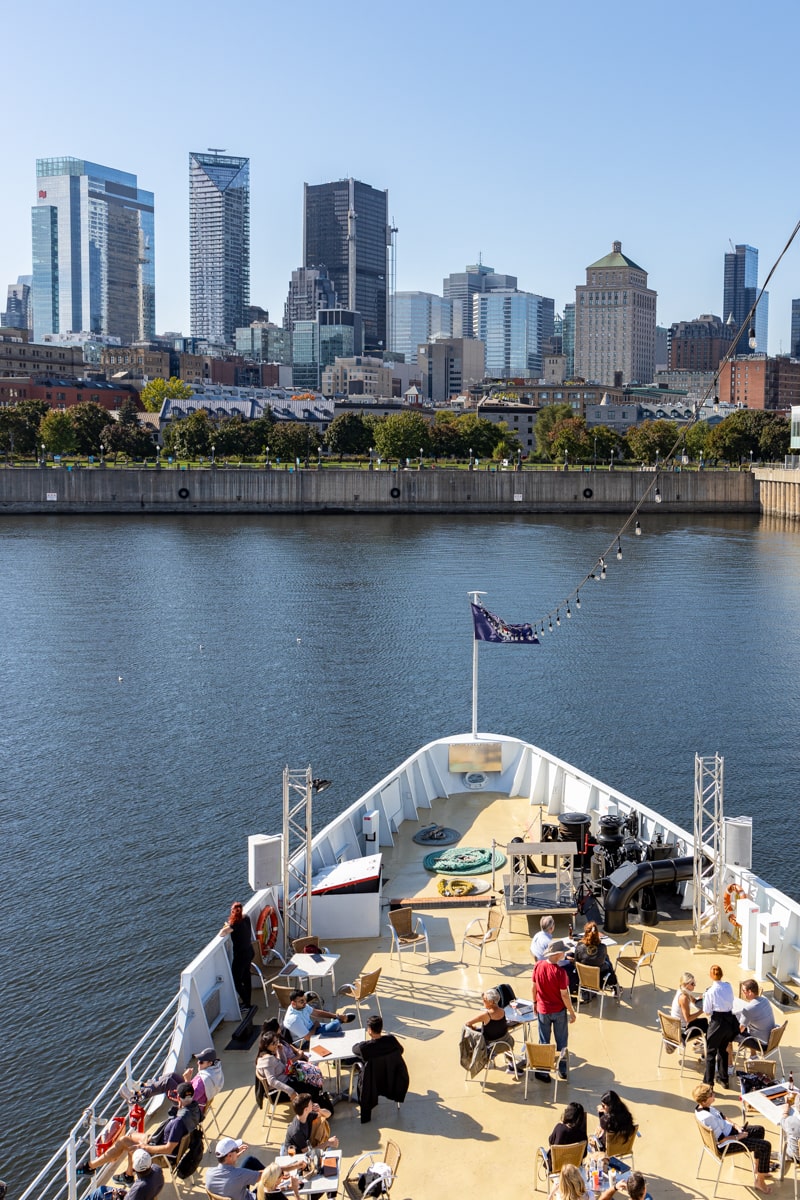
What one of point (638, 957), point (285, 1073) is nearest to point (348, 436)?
point (638, 957)

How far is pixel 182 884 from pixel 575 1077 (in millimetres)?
14354

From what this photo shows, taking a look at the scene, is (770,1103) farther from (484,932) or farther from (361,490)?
(361,490)

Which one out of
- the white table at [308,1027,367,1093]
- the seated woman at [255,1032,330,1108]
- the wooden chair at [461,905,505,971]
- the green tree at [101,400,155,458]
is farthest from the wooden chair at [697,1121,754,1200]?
the green tree at [101,400,155,458]

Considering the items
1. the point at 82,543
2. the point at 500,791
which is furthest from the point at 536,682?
the point at 82,543

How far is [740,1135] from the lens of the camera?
988cm

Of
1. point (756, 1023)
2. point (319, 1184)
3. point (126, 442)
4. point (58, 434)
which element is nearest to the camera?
point (319, 1184)

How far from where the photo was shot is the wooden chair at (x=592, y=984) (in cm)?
1247

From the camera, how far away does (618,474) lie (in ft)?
416

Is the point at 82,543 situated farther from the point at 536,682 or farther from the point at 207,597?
the point at 536,682

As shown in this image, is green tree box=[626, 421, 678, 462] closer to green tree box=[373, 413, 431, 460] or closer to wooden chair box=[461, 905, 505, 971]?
green tree box=[373, 413, 431, 460]

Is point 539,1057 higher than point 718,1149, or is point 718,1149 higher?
point 539,1057

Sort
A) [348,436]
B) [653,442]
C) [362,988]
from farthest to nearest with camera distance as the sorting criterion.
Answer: [348,436], [653,442], [362,988]

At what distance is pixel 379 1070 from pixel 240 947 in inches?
108

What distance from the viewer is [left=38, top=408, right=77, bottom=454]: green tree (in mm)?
143875
